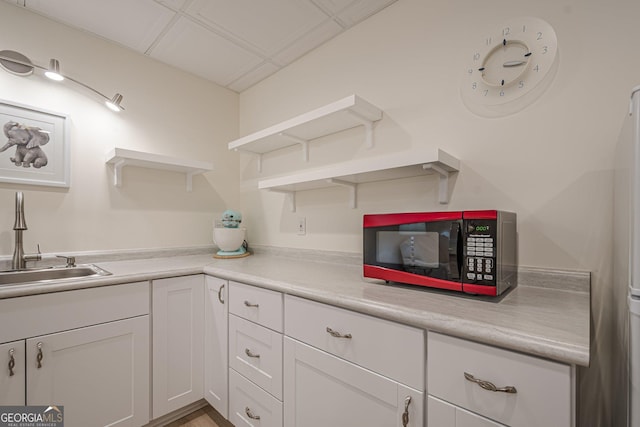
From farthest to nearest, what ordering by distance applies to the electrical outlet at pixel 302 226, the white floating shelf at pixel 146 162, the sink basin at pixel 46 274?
the electrical outlet at pixel 302 226
the white floating shelf at pixel 146 162
the sink basin at pixel 46 274

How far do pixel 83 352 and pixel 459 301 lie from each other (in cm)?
160

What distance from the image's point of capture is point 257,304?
51.8 inches

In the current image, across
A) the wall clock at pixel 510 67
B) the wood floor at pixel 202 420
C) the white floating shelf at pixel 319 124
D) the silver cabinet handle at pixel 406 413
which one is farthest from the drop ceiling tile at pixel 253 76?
the wood floor at pixel 202 420

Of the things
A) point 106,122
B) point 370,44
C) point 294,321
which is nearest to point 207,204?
point 106,122

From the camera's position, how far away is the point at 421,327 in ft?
2.63

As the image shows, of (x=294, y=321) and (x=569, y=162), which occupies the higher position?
(x=569, y=162)

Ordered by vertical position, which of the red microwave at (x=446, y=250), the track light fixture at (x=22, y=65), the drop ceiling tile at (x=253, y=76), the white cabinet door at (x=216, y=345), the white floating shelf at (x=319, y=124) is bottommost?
the white cabinet door at (x=216, y=345)

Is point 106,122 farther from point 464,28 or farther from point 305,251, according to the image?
point 464,28

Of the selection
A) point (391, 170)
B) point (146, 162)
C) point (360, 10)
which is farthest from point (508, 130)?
point (146, 162)

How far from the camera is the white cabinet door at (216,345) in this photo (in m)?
1.50

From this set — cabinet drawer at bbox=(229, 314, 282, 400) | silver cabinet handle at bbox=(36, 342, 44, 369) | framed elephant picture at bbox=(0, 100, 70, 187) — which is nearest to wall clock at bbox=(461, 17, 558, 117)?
cabinet drawer at bbox=(229, 314, 282, 400)

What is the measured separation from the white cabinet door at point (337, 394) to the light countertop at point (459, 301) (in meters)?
0.21

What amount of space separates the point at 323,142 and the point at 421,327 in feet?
4.44

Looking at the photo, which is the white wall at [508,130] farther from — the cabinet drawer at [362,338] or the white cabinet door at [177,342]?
the white cabinet door at [177,342]
